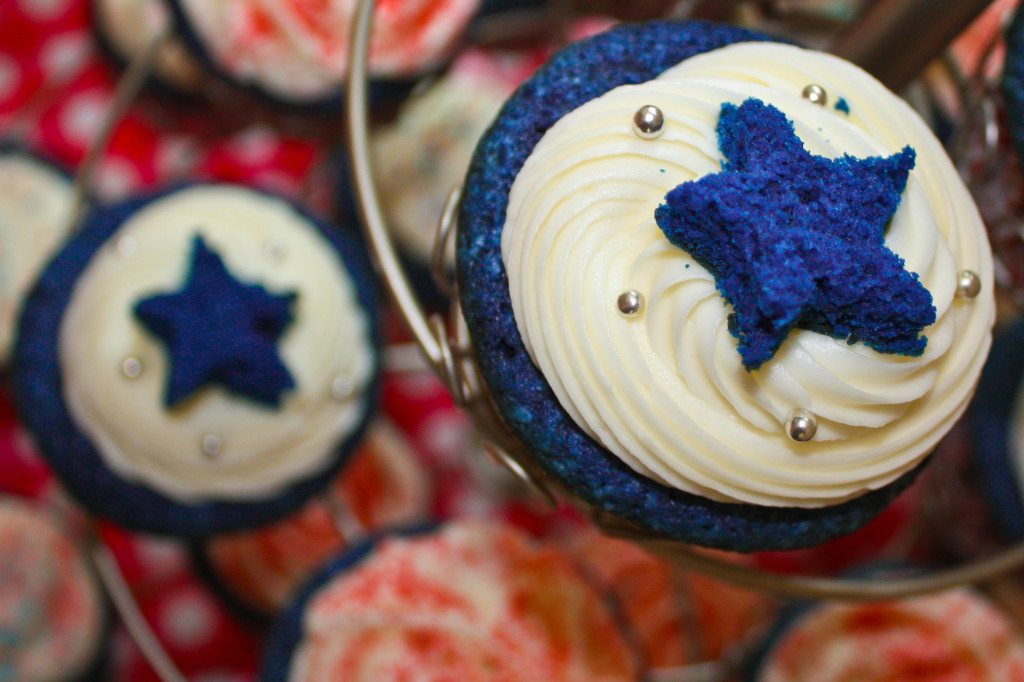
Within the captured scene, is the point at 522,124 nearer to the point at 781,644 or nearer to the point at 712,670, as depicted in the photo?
the point at 781,644

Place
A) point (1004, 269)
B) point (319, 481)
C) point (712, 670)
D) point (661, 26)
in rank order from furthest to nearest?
point (712, 670)
point (319, 481)
point (1004, 269)
point (661, 26)

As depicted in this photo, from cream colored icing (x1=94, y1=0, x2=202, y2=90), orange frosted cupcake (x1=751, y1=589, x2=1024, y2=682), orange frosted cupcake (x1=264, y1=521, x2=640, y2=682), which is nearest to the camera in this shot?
orange frosted cupcake (x1=264, y1=521, x2=640, y2=682)

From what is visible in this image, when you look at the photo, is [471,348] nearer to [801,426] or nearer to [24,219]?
[801,426]

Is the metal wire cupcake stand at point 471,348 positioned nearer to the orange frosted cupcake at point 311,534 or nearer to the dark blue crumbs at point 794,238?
→ the dark blue crumbs at point 794,238

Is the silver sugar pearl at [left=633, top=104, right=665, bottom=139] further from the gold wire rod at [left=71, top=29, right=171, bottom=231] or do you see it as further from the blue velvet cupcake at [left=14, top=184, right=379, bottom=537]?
the gold wire rod at [left=71, top=29, right=171, bottom=231]

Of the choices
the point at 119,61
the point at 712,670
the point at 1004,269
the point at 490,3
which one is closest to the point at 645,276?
the point at 1004,269

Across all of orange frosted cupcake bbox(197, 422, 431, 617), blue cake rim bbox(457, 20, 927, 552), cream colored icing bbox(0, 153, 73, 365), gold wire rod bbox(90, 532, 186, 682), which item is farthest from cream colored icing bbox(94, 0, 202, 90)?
blue cake rim bbox(457, 20, 927, 552)

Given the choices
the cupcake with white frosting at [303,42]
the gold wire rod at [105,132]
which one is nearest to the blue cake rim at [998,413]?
the cupcake with white frosting at [303,42]
